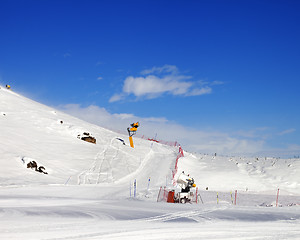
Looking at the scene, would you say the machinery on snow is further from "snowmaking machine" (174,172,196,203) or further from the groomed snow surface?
the groomed snow surface

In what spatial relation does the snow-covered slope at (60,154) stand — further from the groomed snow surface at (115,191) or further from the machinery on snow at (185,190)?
the machinery on snow at (185,190)

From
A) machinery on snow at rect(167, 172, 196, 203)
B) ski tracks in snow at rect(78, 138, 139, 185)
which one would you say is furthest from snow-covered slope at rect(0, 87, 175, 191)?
machinery on snow at rect(167, 172, 196, 203)

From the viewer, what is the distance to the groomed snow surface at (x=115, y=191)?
9102mm

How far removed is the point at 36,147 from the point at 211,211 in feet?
77.2

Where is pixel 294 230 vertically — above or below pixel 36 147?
below

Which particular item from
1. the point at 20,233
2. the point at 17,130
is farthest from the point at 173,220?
the point at 17,130

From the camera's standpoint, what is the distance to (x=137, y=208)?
42.6 feet

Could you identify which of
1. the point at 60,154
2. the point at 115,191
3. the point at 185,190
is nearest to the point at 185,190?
the point at 185,190

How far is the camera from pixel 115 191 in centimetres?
2275

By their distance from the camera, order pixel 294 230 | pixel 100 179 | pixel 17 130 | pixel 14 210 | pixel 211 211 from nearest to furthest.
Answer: pixel 294 230 < pixel 14 210 < pixel 211 211 < pixel 100 179 < pixel 17 130

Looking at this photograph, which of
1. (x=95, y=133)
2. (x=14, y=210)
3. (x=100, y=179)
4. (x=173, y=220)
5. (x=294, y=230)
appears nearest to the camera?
(x=294, y=230)

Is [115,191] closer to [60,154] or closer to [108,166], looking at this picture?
[108,166]

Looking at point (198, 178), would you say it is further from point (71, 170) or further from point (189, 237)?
point (189, 237)

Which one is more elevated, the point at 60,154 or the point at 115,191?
the point at 60,154
